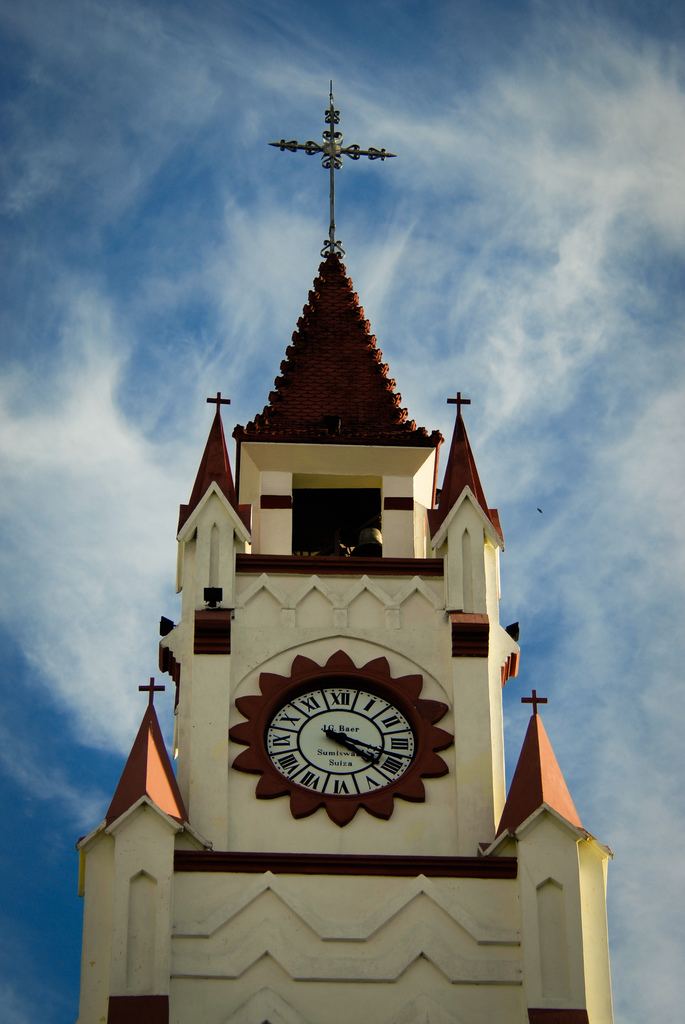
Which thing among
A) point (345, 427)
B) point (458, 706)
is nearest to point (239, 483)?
point (345, 427)

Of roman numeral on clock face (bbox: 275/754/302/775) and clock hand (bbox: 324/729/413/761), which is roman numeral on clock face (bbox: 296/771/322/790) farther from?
clock hand (bbox: 324/729/413/761)

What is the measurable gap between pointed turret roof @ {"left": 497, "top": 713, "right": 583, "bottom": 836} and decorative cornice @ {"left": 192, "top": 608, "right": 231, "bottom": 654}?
372 cm

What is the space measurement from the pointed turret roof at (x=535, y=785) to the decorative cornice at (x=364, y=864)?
1.58ft

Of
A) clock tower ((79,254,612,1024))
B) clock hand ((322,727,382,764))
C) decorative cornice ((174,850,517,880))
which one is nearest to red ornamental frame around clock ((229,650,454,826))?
clock tower ((79,254,612,1024))

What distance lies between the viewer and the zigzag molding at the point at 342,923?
28.5 m

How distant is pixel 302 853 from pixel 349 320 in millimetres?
9320

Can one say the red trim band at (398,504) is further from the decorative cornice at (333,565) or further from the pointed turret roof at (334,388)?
the decorative cornice at (333,565)

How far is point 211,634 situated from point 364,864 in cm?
380

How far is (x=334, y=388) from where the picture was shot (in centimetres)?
3525

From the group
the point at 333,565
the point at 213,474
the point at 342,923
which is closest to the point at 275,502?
the point at 213,474

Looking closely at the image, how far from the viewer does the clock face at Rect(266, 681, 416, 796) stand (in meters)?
30.6

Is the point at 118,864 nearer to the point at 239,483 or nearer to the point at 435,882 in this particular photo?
the point at 435,882

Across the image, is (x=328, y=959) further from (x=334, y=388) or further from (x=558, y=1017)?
(x=334, y=388)

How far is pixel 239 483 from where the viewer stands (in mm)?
34656
